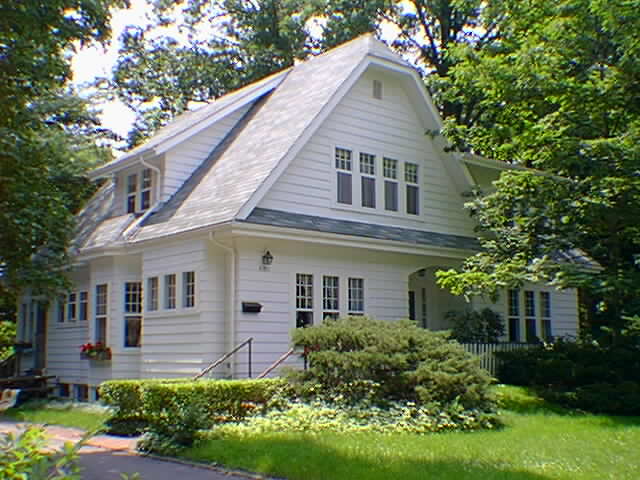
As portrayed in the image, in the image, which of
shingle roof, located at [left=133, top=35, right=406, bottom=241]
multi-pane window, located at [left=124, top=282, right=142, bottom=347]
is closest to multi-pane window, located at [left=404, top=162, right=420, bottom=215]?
shingle roof, located at [left=133, top=35, right=406, bottom=241]

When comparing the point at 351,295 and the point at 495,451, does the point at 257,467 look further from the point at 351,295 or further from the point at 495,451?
the point at 351,295

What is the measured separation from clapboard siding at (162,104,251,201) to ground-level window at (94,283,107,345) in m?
3.23

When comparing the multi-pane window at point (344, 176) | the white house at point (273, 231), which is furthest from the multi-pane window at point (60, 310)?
the multi-pane window at point (344, 176)

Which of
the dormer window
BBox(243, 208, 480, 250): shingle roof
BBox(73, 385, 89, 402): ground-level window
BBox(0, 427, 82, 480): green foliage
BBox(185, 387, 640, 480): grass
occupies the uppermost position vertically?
the dormer window

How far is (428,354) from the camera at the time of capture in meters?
12.6

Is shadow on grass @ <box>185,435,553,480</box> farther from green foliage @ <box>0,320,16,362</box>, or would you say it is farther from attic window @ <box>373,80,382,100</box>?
green foliage @ <box>0,320,16,362</box>

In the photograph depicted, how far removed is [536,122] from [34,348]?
54.9ft

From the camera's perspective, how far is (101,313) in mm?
19359

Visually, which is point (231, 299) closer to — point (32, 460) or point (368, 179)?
point (368, 179)

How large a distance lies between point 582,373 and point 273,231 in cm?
701

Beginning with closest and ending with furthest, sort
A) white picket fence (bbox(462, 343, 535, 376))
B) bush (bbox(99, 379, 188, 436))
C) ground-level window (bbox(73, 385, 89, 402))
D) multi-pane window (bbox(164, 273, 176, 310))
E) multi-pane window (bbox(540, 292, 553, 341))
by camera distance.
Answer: bush (bbox(99, 379, 188, 436)), multi-pane window (bbox(164, 273, 176, 310)), white picket fence (bbox(462, 343, 535, 376)), ground-level window (bbox(73, 385, 89, 402)), multi-pane window (bbox(540, 292, 553, 341))

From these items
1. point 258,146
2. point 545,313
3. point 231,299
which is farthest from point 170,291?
point 545,313

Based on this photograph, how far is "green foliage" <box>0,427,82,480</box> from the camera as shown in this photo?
10.8 feet

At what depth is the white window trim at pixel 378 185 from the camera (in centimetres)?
1775
